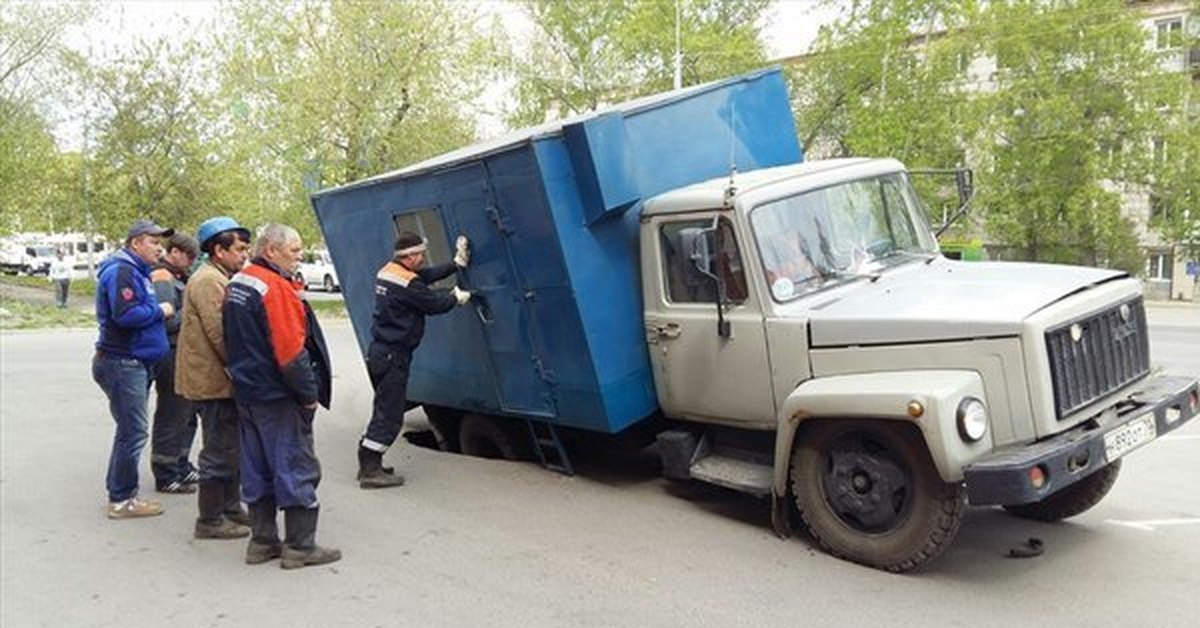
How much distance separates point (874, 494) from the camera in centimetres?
482

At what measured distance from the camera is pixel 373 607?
445 cm

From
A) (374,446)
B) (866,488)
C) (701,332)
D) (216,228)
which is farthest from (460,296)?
(866,488)

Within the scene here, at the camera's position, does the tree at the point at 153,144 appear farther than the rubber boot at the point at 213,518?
Yes

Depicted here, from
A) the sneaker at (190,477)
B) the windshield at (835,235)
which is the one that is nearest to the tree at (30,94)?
the sneaker at (190,477)

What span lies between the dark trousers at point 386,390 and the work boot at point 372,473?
0.06m

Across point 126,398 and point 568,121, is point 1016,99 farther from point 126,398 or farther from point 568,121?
point 126,398

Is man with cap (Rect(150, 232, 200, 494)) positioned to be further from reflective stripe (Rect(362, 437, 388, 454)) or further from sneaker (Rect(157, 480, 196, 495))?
reflective stripe (Rect(362, 437, 388, 454))

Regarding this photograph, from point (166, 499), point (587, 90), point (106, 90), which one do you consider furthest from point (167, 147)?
point (166, 499)

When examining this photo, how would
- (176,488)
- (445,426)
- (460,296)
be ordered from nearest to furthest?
(460,296) → (176,488) → (445,426)

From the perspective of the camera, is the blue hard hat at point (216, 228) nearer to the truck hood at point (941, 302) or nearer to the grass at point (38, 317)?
the truck hood at point (941, 302)

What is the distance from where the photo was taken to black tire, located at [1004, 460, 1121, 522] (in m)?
5.29

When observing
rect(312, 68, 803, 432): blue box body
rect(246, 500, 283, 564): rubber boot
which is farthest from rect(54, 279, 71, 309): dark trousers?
rect(246, 500, 283, 564): rubber boot

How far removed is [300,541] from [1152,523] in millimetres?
4813

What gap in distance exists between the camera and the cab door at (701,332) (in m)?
5.39
